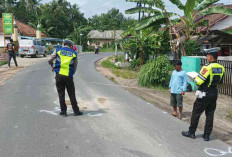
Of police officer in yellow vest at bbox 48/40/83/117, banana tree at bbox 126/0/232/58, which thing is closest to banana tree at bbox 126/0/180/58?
banana tree at bbox 126/0/232/58

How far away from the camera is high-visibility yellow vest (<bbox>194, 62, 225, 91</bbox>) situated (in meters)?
4.80

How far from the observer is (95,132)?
513cm

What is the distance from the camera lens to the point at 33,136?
4.78 meters

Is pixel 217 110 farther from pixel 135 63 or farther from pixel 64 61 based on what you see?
pixel 135 63

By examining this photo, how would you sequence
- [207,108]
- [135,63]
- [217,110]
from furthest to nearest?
[135,63]
[217,110]
[207,108]

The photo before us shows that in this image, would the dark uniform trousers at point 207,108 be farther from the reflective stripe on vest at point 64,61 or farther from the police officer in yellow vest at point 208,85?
the reflective stripe on vest at point 64,61

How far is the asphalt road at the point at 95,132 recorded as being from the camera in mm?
4254

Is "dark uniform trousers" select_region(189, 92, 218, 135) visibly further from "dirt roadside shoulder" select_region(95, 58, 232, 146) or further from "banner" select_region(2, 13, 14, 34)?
"banner" select_region(2, 13, 14, 34)

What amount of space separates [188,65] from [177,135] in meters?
6.54

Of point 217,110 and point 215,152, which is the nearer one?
point 215,152

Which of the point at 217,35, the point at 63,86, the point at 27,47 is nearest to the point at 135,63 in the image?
the point at 217,35

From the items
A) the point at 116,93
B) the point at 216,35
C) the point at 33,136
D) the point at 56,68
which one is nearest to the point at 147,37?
the point at 216,35

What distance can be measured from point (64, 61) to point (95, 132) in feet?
6.08

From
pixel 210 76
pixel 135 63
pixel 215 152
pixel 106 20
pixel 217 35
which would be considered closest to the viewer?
pixel 215 152
